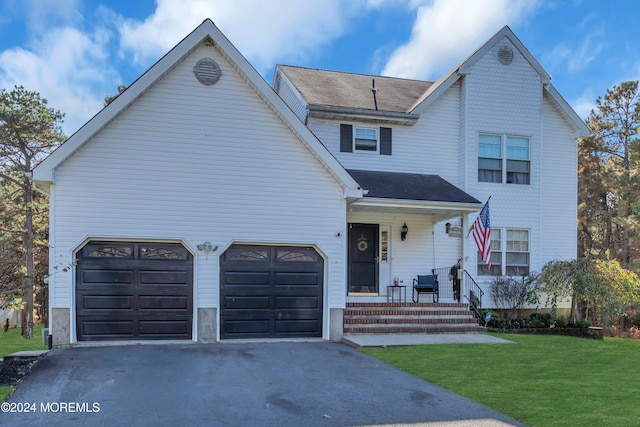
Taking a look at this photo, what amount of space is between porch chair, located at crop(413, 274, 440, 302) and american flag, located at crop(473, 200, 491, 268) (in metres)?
2.01

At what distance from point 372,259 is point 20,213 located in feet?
63.0

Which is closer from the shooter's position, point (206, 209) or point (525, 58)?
point (206, 209)

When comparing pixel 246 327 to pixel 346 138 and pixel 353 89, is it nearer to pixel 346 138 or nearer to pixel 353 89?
pixel 346 138

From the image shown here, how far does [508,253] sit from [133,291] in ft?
37.9

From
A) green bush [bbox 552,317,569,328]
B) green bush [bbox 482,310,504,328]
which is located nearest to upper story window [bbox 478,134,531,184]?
green bush [bbox 482,310,504,328]

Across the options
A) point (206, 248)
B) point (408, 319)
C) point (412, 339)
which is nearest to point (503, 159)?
point (408, 319)

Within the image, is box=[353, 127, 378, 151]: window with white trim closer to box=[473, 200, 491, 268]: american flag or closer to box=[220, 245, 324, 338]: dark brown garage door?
box=[473, 200, 491, 268]: american flag

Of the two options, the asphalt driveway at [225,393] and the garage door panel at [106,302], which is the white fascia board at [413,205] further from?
the garage door panel at [106,302]

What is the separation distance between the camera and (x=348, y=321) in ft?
40.1

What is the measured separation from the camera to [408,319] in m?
12.6

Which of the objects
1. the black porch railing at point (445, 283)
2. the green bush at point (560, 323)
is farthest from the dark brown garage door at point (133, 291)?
the green bush at point (560, 323)

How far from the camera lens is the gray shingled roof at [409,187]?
43.3 feet

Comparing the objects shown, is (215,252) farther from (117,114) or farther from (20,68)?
(20,68)

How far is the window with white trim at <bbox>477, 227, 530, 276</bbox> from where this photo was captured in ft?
50.9
